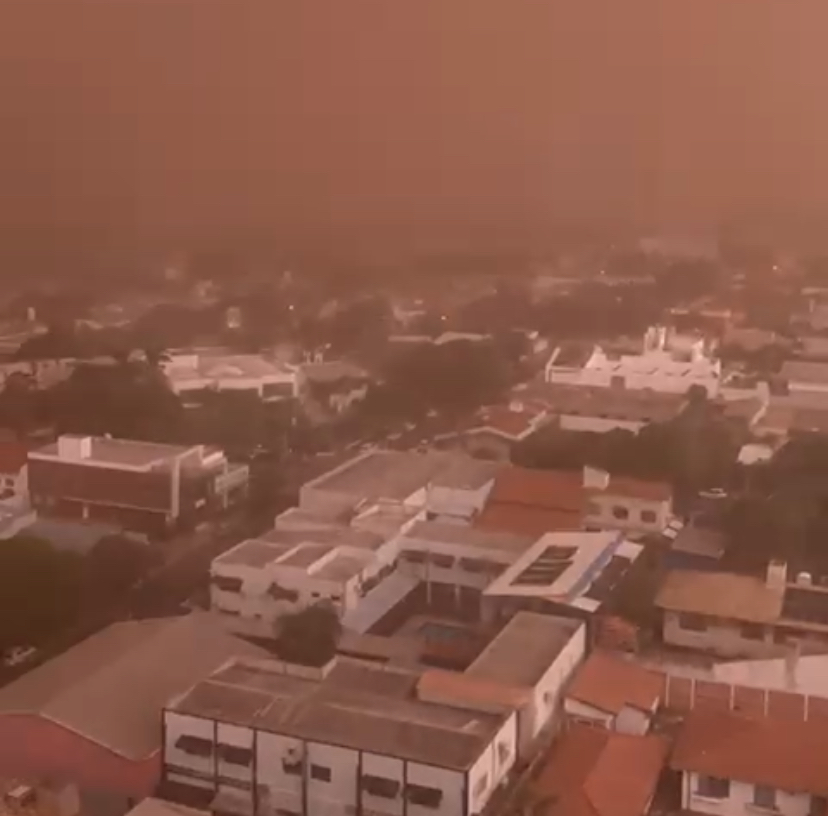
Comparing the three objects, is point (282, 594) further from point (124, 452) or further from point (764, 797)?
point (764, 797)

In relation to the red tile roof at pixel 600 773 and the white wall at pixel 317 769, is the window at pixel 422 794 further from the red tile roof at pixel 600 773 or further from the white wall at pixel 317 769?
the red tile roof at pixel 600 773

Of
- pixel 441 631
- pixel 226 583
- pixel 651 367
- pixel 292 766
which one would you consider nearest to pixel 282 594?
pixel 226 583

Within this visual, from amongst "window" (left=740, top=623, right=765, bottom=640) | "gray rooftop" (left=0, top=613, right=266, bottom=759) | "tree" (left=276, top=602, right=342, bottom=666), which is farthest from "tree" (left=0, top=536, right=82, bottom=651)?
"window" (left=740, top=623, right=765, bottom=640)

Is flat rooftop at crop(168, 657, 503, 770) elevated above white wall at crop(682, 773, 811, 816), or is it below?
above

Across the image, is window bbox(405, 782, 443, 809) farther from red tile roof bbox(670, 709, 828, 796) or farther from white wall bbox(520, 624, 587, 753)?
red tile roof bbox(670, 709, 828, 796)

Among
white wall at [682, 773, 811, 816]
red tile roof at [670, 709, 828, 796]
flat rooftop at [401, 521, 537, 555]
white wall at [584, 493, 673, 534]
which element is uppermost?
white wall at [584, 493, 673, 534]

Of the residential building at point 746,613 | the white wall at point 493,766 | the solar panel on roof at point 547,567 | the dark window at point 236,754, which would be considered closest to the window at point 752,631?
the residential building at point 746,613
